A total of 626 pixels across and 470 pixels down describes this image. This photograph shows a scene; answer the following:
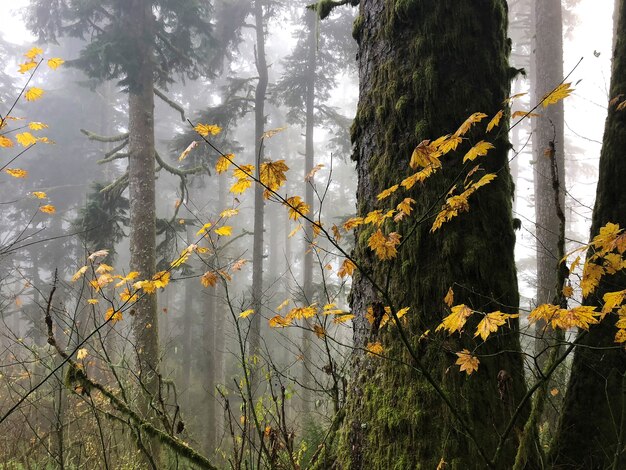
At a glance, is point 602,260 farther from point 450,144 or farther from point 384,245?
point 384,245

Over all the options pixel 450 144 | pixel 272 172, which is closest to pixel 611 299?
pixel 450 144

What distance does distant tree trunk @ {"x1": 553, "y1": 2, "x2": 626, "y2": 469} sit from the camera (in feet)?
6.74

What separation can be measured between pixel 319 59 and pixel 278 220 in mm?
13856

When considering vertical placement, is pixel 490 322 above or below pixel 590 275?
below

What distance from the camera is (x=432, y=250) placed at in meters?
2.03

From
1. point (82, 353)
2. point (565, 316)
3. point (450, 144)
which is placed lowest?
point (82, 353)

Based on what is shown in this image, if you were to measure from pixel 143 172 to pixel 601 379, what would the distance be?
7965mm

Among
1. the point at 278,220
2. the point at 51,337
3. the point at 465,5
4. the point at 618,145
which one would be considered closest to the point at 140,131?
the point at 51,337

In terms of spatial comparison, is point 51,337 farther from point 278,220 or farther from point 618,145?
point 278,220

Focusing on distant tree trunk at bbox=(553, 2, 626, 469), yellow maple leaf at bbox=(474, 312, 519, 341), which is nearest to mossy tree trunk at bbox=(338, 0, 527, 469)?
yellow maple leaf at bbox=(474, 312, 519, 341)

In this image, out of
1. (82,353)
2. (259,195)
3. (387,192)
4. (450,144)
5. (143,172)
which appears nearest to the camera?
(450,144)

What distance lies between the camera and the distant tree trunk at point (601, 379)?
2.05 m

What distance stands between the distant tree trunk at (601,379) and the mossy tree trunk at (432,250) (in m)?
0.54

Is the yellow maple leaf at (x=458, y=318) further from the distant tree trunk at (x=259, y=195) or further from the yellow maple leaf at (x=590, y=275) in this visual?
the distant tree trunk at (x=259, y=195)
